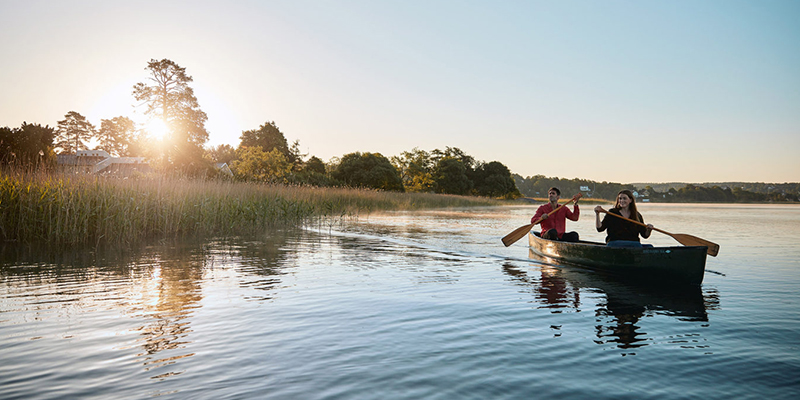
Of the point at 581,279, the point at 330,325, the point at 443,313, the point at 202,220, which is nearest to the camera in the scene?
the point at 330,325

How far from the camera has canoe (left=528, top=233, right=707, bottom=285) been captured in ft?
24.3

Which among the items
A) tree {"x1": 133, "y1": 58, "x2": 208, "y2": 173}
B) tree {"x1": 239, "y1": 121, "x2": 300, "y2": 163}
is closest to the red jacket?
tree {"x1": 133, "y1": 58, "x2": 208, "y2": 173}

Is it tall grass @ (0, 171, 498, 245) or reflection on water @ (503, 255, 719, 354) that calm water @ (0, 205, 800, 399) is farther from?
tall grass @ (0, 171, 498, 245)

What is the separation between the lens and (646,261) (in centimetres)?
780

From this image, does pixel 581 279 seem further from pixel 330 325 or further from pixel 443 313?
pixel 330 325

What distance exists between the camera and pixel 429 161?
7969cm

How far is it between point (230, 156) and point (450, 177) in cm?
4682

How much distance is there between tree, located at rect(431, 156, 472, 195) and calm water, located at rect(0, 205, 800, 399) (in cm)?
6393

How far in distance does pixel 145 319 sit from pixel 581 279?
255 inches

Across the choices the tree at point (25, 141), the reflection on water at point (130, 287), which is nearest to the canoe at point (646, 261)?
the reflection on water at point (130, 287)

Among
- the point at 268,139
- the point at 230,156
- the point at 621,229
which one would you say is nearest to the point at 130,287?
the point at 621,229

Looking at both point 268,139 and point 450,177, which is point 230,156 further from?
point 450,177

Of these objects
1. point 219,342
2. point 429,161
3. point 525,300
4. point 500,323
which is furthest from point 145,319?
point 429,161

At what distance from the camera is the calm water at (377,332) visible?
3443 millimetres
